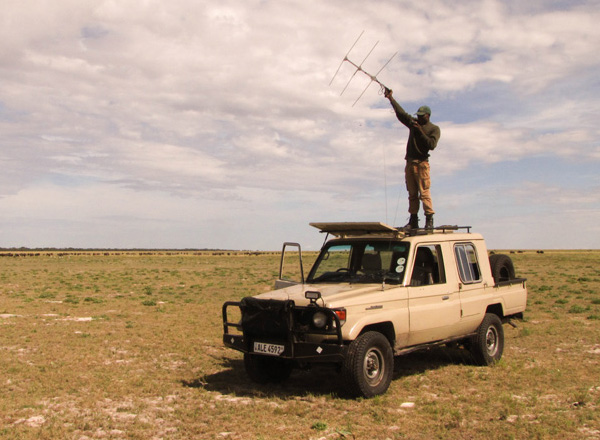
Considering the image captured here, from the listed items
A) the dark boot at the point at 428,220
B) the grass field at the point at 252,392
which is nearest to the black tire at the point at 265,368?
the grass field at the point at 252,392

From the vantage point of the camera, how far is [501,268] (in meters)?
10.7

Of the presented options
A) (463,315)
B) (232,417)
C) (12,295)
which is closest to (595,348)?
(463,315)

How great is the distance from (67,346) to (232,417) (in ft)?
20.3

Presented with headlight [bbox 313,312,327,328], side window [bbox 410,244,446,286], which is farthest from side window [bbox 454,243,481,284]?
headlight [bbox 313,312,327,328]

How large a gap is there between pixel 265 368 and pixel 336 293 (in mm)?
1707

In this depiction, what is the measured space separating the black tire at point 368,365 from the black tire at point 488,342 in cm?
237

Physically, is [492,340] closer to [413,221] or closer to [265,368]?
[413,221]

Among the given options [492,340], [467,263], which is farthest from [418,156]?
[492,340]

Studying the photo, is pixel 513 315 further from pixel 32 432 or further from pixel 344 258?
pixel 32 432

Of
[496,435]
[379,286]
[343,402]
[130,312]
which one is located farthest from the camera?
[130,312]

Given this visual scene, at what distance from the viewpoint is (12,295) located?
75.8 feet

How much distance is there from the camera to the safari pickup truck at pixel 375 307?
7.07m

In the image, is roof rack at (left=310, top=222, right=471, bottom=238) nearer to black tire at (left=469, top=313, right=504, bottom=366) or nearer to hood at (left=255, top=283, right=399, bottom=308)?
hood at (left=255, top=283, right=399, bottom=308)

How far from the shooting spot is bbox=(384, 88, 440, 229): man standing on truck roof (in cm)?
1027
